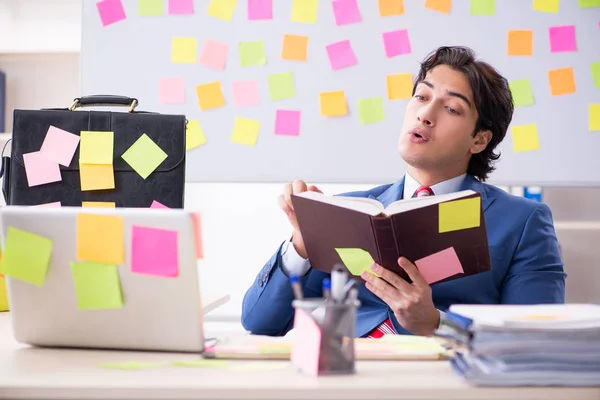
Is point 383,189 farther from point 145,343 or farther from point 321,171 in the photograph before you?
point 145,343

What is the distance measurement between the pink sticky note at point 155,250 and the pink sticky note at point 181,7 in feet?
5.56

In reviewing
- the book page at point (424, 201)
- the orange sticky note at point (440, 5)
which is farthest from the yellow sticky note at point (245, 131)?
the book page at point (424, 201)

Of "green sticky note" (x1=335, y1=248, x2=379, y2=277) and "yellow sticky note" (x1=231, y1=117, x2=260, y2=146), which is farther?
"yellow sticky note" (x1=231, y1=117, x2=260, y2=146)

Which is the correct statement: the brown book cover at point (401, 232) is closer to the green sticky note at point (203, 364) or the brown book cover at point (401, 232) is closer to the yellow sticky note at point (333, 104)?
the green sticky note at point (203, 364)

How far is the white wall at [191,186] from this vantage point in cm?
302

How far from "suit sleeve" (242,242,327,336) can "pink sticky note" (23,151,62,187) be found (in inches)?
20.1

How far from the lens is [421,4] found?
2.46 meters

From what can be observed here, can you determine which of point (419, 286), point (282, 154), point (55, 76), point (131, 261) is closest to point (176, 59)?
point (282, 154)

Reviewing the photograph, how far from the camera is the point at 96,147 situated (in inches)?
63.1

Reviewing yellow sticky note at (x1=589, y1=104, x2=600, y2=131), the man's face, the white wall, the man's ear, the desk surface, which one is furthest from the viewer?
the white wall

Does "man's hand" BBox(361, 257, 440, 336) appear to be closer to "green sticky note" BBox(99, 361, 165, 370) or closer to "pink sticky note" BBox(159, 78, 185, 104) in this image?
"green sticky note" BBox(99, 361, 165, 370)

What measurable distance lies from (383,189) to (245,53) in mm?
898

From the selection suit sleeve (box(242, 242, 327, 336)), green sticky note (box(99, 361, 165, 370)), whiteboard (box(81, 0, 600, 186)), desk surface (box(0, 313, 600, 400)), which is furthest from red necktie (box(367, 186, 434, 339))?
whiteboard (box(81, 0, 600, 186))

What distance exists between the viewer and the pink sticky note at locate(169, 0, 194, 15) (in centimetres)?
249
